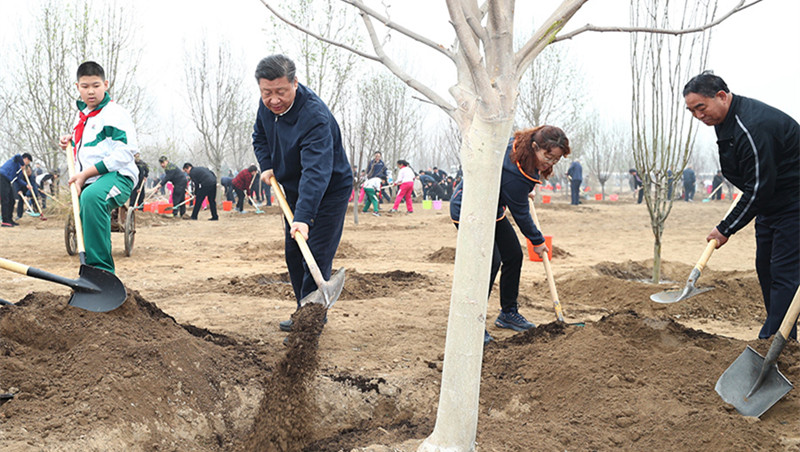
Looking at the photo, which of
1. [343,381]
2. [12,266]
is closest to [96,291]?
[12,266]

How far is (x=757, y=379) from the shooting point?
2770mm

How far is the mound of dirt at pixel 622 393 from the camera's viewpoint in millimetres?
2457

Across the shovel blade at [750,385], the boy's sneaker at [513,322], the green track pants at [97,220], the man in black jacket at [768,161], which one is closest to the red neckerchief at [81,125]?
the green track pants at [97,220]

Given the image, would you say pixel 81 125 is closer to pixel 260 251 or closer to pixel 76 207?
pixel 76 207

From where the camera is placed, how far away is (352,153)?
14.2 metres

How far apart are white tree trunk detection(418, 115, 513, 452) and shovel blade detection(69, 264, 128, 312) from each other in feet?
7.03

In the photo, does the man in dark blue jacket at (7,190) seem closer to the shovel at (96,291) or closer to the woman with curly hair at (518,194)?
the shovel at (96,291)

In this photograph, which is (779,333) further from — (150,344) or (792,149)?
(150,344)

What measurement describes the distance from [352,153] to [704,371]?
1183 cm

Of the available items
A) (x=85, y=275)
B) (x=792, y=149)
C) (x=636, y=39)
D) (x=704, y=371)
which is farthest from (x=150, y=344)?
(x=636, y=39)

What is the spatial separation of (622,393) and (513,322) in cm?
167

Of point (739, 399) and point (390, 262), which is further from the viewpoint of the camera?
point (390, 262)

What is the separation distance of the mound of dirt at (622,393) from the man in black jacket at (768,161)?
408 mm

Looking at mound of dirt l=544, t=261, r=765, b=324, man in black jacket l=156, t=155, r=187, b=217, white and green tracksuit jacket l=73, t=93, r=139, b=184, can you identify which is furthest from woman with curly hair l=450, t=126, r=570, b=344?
man in black jacket l=156, t=155, r=187, b=217
